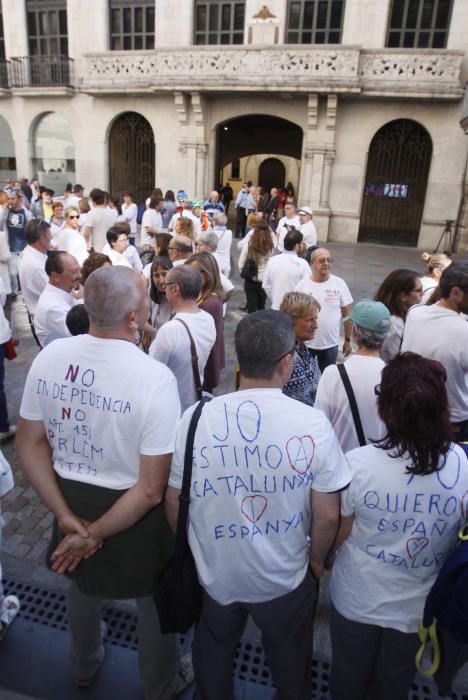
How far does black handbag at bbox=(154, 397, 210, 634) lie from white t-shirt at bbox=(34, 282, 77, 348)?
2372 millimetres

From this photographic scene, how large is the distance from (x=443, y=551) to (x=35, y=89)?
2129 cm

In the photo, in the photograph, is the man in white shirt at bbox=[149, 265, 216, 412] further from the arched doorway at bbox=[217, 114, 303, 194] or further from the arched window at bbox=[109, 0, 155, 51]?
the arched doorway at bbox=[217, 114, 303, 194]

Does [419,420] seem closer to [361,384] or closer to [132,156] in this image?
[361,384]

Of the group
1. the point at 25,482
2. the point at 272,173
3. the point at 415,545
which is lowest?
the point at 25,482

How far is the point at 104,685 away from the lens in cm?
247

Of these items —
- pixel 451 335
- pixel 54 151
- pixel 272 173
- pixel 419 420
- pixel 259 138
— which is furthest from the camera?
pixel 272 173

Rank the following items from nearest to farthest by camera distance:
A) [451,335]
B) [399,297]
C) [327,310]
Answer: [451,335]
[399,297]
[327,310]

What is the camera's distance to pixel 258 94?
1655cm

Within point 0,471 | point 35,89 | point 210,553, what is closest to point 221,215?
point 0,471

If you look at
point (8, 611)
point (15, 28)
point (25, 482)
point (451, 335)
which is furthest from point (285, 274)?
point (15, 28)

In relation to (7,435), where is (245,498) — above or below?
above

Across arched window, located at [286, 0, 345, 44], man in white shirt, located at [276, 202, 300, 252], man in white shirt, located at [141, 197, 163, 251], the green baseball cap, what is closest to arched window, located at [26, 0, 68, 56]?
arched window, located at [286, 0, 345, 44]

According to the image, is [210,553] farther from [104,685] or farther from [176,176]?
[176,176]

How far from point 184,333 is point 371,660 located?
201cm
